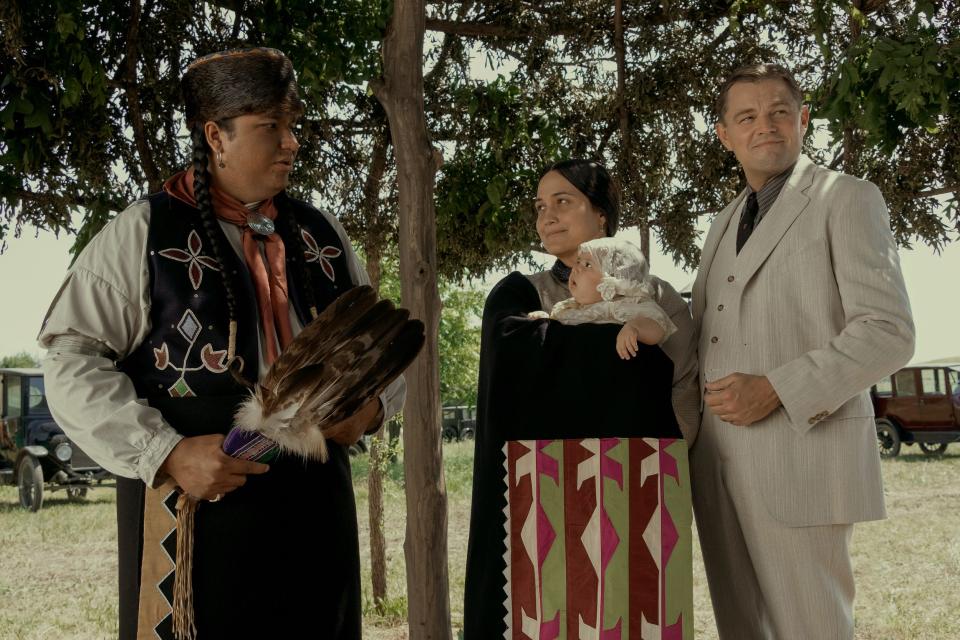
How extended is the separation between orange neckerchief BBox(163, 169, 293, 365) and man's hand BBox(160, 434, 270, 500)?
0.25m

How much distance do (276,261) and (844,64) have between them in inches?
97.2

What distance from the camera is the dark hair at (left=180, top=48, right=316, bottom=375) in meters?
1.99

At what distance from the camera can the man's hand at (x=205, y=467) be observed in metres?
1.75

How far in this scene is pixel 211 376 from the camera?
1.91 m

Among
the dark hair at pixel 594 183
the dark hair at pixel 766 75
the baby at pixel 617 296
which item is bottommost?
the baby at pixel 617 296

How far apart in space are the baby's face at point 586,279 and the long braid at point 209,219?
0.96 meters

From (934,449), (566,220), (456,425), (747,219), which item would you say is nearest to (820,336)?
(747,219)

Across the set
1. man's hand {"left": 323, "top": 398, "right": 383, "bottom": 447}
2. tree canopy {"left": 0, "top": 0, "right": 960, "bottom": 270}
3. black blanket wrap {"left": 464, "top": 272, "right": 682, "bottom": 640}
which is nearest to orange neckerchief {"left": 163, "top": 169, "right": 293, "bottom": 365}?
man's hand {"left": 323, "top": 398, "right": 383, "bottom": 447}

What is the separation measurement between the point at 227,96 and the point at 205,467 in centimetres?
78

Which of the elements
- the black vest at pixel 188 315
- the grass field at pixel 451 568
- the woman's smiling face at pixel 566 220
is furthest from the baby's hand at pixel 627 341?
the grass field at pixel 451 568

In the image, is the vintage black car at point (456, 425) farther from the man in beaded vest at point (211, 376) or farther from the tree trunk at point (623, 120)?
the man in beaded vest at point (211, 376)

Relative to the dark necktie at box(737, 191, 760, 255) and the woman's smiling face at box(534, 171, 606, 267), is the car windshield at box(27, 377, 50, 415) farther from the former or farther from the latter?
the dark necktie at box(737, 191, 760, 255)

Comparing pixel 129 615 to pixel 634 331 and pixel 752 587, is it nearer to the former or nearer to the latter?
pixel 634 331

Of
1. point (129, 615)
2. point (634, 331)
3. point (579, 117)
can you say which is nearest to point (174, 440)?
point (129, 615)
